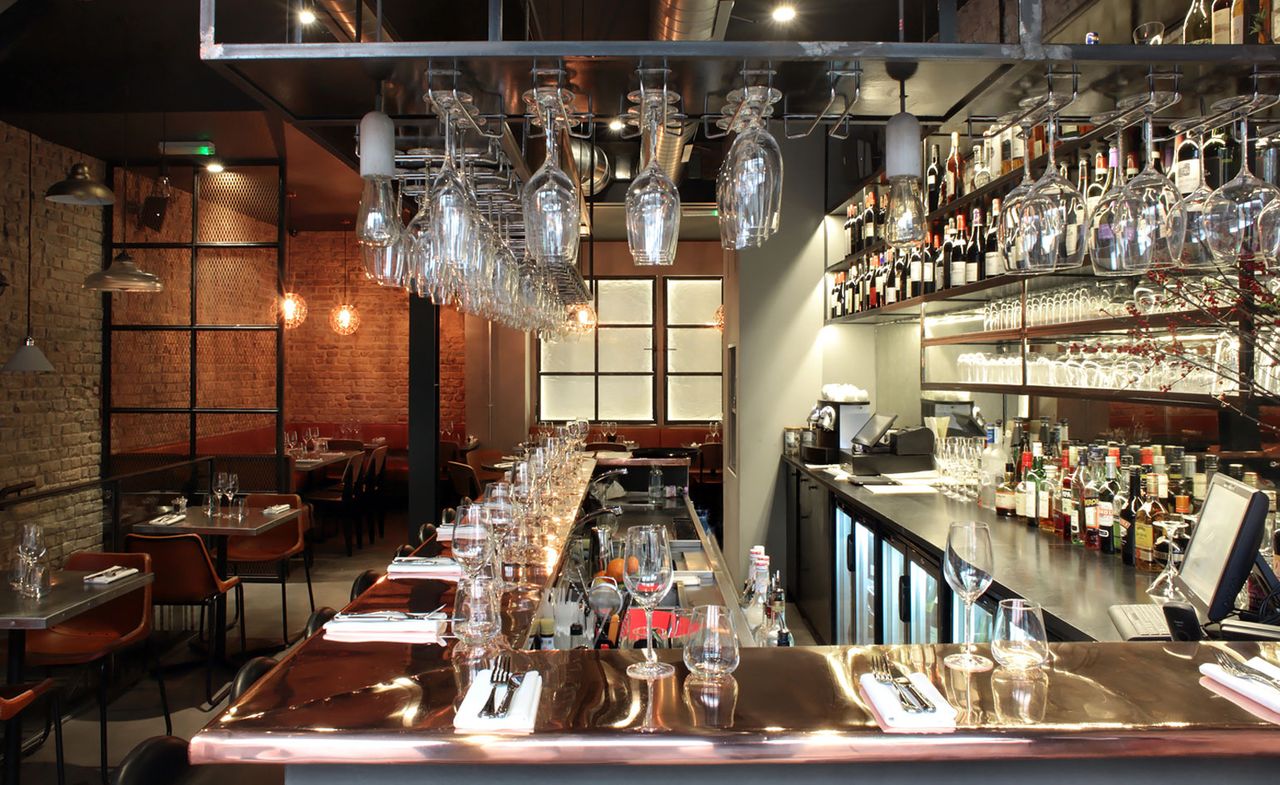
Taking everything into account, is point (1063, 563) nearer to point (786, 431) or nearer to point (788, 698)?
point (788, 698)

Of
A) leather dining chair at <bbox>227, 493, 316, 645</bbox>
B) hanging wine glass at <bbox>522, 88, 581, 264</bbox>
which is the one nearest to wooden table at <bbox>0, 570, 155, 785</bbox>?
leather dining chair at <bbox>227, 493, 316, 645</bbox>

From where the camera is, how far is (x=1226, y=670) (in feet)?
5.13

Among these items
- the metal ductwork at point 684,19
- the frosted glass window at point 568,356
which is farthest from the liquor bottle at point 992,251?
the frosted glass window at point 568,356

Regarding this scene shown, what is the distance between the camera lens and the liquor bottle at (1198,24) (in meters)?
2.79

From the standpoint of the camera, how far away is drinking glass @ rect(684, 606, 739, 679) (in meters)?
1.51

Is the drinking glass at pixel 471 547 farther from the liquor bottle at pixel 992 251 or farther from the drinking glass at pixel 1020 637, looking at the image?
the liquor bottle at pixel 992 251

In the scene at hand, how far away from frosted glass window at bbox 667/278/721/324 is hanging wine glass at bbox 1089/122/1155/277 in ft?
32.1

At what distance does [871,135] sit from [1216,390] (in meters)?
3.69

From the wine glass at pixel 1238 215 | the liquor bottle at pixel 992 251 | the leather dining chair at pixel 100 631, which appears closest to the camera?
the wine glass at pixel 1238 215

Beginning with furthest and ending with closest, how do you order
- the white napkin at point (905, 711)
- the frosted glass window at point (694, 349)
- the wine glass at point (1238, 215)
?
1. the frosted glass window at point (694, 349)
2. the wine glass at point (1238, 215)
3. the white napkin at point (905, 711)

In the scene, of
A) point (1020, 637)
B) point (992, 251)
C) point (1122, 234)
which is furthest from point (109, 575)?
point (992, 251)

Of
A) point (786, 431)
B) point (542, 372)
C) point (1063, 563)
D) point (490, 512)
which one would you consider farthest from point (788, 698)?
point (542, 372)

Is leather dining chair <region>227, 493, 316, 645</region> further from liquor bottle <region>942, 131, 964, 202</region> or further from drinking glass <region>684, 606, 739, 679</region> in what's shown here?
drinking glass <region>684, 606, 739, 679</region>

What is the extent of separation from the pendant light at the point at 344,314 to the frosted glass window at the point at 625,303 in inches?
122
